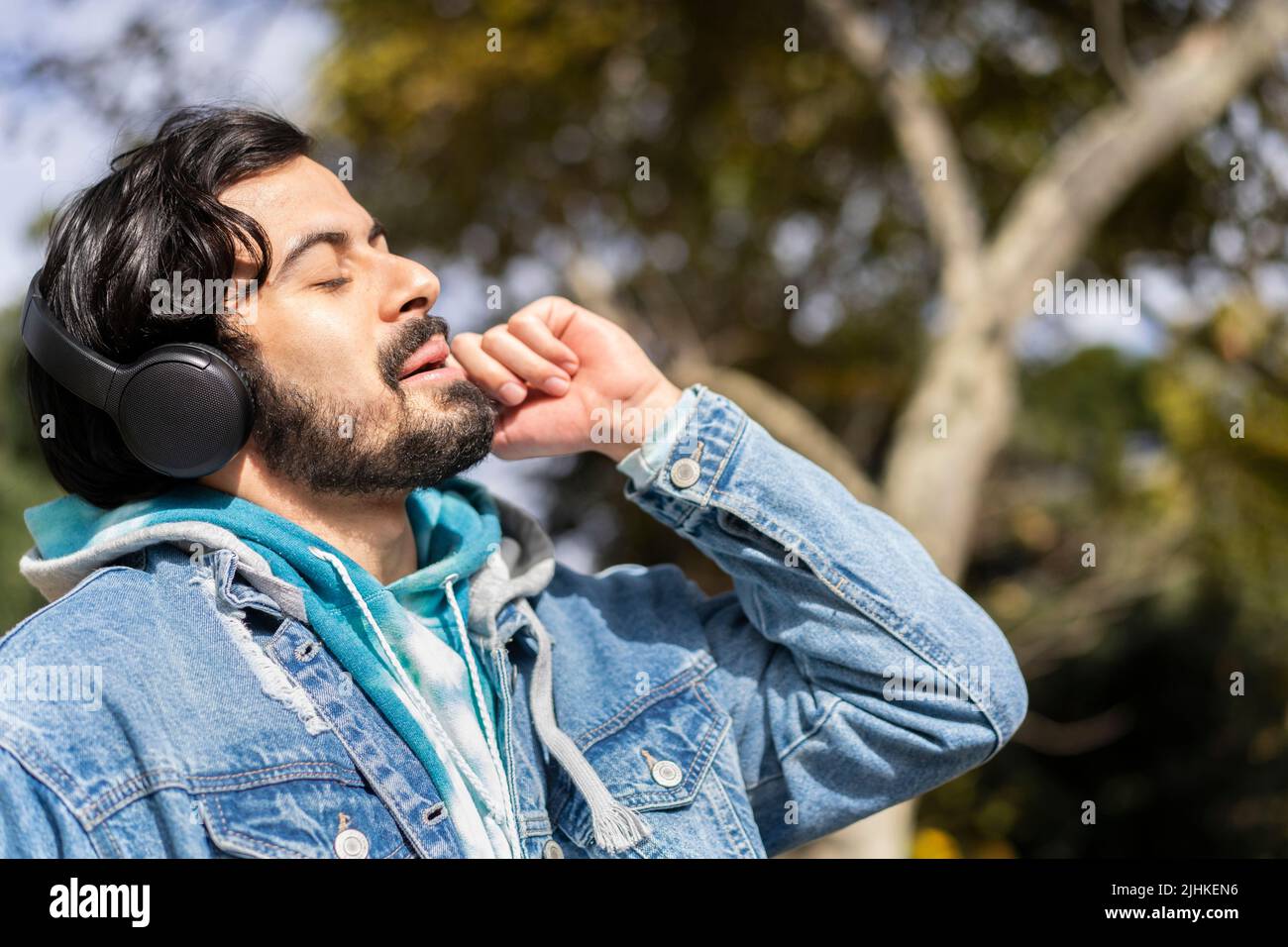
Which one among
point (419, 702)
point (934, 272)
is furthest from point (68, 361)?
point (934, 272)

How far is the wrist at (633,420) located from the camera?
65.2 inches

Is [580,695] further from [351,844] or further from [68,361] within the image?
[68,361]

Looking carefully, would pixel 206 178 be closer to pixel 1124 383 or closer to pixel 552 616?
pixel 552 616

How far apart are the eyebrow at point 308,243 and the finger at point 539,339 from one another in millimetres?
276

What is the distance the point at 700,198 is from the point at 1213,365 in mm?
3018

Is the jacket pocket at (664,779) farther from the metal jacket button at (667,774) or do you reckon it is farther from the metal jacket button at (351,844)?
the metal jacket button at (351,844)

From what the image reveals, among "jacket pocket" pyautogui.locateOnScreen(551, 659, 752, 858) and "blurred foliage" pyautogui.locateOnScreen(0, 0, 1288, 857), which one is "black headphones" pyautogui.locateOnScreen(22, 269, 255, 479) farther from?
"blurred foliage" pyautogui.locateOnScreen(0, 0, 1288, 857)

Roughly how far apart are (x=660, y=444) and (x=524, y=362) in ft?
0.85

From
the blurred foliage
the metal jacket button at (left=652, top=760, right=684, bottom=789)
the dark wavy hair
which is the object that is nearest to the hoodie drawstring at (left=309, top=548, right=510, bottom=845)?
the metal jacket button at (left=652, top=760, right=684, bottom=789)

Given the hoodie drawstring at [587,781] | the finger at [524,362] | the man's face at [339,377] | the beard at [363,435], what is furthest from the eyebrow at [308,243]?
the hoodie drawstring at [587,781]

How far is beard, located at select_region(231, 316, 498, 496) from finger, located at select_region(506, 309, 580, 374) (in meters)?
0.16

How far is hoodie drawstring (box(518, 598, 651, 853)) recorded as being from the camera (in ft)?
4.88

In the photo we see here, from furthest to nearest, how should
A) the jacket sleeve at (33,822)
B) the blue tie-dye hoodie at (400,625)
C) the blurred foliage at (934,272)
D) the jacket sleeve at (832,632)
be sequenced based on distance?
the blurred foliage at (934,272) < the jacket sleeve at (832,632) < the blue tie-dye hoodie at (400,625) < the jacket sleeve at (33,822)
